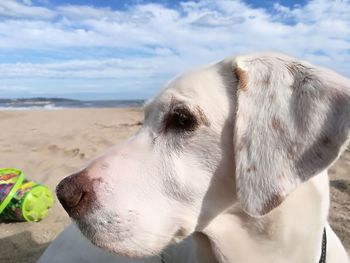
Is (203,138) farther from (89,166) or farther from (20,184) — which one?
(20,184)

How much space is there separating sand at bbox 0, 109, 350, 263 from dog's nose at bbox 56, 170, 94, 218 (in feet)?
7.42

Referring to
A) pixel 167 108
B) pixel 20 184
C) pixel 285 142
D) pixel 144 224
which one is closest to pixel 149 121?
pixel 167 108

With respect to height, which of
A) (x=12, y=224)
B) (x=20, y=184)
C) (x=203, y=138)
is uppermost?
(x=203, y=138)

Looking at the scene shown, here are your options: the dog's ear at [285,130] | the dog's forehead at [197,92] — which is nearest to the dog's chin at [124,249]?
the dog's ear at [285,130]

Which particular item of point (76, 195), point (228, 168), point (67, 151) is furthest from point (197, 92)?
point (67, 151)

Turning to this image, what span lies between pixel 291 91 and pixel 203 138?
43cm

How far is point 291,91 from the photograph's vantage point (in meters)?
2.01

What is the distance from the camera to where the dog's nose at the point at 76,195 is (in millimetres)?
1934

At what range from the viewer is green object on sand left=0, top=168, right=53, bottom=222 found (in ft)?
14.7

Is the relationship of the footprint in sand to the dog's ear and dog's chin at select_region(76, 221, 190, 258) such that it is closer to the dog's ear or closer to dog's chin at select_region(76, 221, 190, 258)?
dog's chin at select_region(76, 221, 190, 258)

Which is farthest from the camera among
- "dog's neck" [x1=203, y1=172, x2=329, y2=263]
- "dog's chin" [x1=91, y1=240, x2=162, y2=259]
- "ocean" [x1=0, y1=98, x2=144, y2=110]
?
"ocean" [x1=0, y1=98, x2=144, y2=110]

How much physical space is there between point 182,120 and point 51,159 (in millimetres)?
5344

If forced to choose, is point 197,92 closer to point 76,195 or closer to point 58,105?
point 76,195

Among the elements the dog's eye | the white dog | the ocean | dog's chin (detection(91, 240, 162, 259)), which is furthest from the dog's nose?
the ocean
